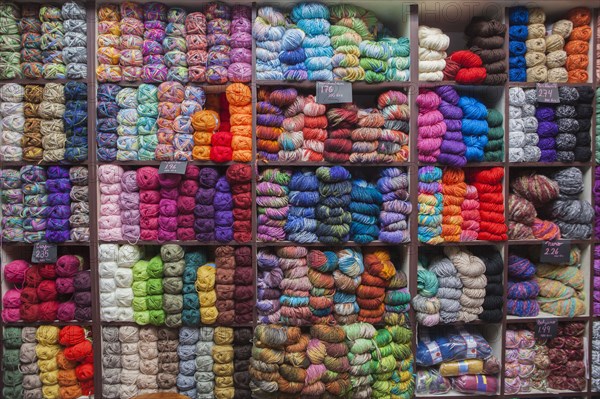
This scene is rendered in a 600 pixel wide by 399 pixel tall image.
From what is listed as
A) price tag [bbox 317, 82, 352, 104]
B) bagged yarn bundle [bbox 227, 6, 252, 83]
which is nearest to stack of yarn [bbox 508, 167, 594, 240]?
price tag [bbox 317, 82, 352, 104]

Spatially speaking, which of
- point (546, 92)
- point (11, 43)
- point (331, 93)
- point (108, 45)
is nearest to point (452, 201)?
point (546, 92)

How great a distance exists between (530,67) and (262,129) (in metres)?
1.38

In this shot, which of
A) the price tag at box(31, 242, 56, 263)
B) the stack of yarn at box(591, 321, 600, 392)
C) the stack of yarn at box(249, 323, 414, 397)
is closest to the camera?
the stack of yarn at box(249, 323, 414, 397)

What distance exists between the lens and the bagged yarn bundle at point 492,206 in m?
1.78

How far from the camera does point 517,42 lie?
1.78 metres

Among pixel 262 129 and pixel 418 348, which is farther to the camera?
pixel 418 348

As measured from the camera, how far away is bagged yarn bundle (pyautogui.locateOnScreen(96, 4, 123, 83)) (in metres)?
1.72

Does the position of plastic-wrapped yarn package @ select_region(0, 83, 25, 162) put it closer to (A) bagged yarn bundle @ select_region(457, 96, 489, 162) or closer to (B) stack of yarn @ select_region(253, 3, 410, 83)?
(B) stack of yarn @ select_region(253, 3, 410, 83)

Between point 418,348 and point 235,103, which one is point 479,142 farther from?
point 235,103

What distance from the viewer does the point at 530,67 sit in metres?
1.81

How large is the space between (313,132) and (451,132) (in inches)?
26.7

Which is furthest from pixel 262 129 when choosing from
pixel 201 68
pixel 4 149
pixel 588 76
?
pixel 588 76

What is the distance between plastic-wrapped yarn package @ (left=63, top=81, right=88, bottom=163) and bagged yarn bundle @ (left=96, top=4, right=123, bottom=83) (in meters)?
0.12

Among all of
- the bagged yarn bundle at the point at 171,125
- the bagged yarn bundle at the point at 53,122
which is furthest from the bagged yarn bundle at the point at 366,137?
the bagged yarn bundle at the point at 53,122
